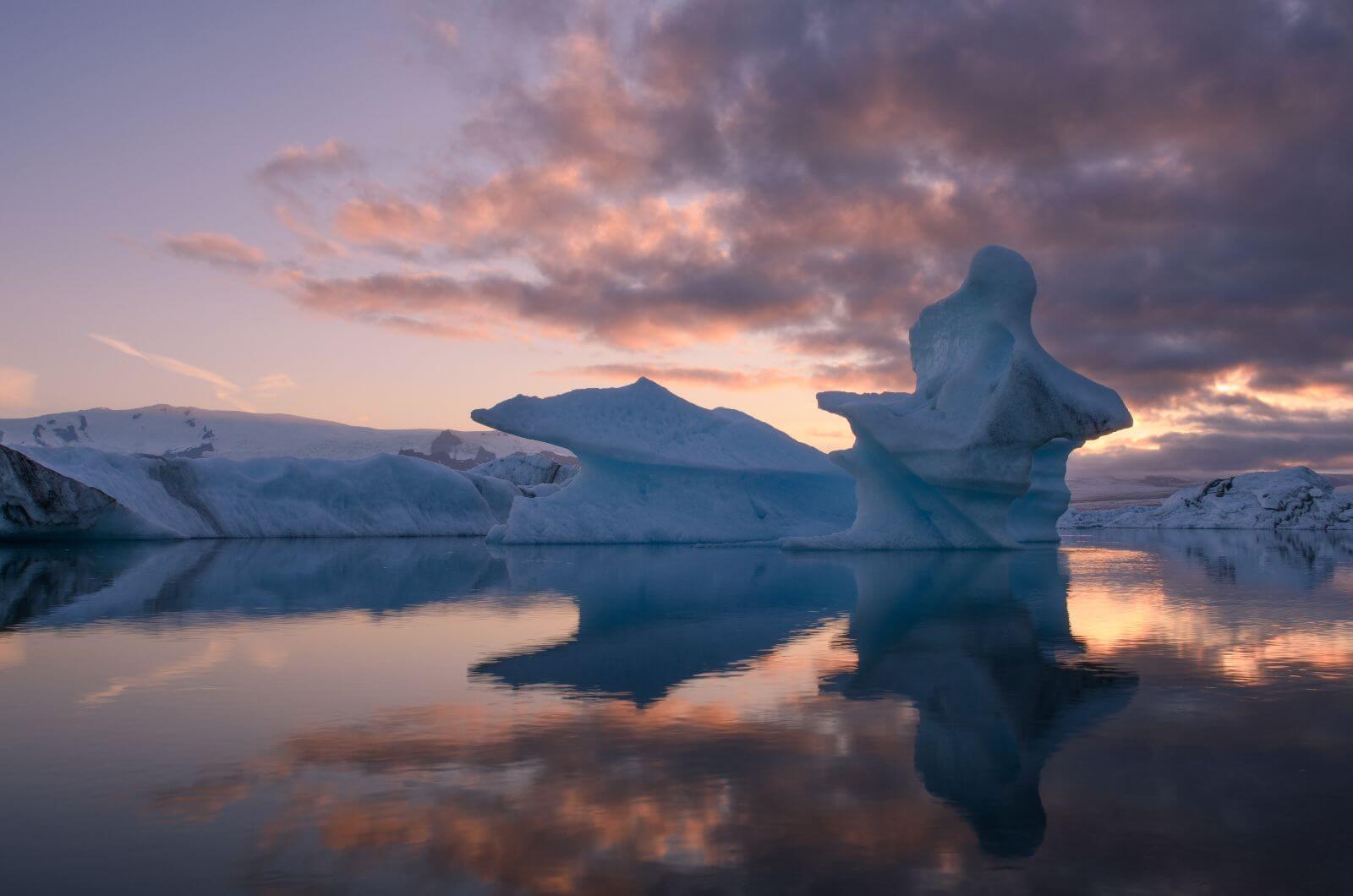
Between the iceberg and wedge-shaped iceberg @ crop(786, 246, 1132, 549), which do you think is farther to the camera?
the iceberg

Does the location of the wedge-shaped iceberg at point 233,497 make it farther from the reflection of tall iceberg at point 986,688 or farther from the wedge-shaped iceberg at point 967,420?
the reflection of tall iceberg at point 986,688

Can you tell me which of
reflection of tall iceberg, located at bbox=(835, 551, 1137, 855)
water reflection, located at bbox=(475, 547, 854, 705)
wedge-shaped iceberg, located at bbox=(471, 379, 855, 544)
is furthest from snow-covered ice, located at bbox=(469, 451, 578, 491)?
reflection of tall iceberg, located at bbox=(835, 551, 1137, 855)

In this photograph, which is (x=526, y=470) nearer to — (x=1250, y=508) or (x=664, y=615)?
(x=1250, y=508)

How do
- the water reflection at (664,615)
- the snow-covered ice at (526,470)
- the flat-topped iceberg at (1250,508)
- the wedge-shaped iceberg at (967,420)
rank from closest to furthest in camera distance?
the water reflection at (664,615), the wedge-shaped iceberg at (967,420), the snow-covered ice at (526,470), the flat-topped iceberg at (1250,508)

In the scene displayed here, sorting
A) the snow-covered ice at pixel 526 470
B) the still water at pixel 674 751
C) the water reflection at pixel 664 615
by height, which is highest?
the snow-covered ice at pixel 526 470

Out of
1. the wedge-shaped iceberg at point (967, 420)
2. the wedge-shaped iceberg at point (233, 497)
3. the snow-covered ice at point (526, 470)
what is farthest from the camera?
the snow-covered ice at point (526, 470)

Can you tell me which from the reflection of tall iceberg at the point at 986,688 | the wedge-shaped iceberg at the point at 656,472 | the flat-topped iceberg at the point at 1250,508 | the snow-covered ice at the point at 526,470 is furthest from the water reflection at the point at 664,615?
the flat-topped iceberg at the point at 1250,508

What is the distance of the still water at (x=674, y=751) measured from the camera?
2.39m

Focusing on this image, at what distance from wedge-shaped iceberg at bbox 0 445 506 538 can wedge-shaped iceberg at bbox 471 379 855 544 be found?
→ 685 cm

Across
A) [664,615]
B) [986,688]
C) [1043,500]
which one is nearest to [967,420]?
[1043,500]

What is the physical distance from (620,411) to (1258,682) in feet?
69.3

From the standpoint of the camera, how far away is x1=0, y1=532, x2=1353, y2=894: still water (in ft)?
7.86

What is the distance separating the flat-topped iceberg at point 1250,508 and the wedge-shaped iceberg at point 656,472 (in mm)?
28108

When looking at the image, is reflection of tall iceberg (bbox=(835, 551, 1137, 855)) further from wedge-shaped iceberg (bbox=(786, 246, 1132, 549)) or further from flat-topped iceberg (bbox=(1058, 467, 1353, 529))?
flat-topped iceberg (bbox=(1058, 467, 1353, 529))
